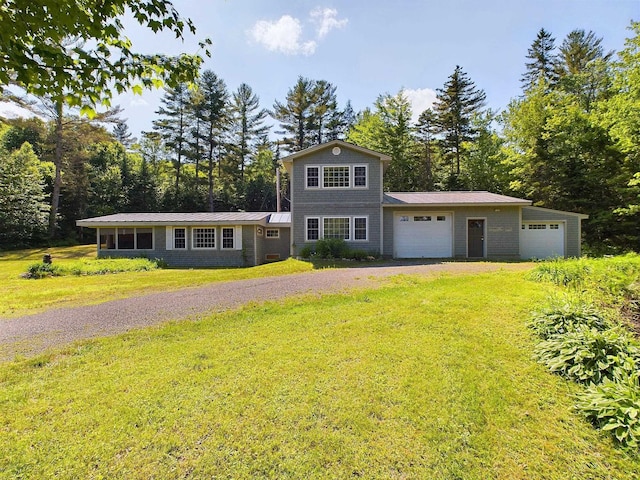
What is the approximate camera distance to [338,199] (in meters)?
15.8

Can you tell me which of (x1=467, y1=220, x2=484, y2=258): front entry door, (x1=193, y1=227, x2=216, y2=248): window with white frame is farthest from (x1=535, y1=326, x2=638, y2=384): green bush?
(x1=193, y1=227, x2=216, y2=248): window with white frame

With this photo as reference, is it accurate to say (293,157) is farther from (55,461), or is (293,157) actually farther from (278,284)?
(55,461)

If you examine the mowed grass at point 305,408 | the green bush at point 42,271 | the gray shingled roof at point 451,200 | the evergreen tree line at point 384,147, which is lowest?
the mowed grass at point 305,408

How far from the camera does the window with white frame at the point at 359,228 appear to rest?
1573 centimetres

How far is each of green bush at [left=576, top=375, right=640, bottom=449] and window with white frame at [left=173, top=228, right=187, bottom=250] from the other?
58.0 feet

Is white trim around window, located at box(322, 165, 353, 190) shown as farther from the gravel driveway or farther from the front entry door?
the gravel driveway

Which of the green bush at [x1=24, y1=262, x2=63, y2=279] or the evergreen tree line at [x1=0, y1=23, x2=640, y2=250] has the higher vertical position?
the evergreen tree line at [x1=0, y1=23, x2=640, y2=250]

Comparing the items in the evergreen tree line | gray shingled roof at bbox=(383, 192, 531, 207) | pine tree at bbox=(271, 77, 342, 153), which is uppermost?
pine tree at bbox=(271, 77, 342, 153)

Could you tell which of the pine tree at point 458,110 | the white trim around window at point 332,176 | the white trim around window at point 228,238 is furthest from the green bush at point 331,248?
the pine tree at point 458,110

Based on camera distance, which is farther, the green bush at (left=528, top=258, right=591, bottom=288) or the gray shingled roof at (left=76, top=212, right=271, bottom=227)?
the gray shingled roof at (left=76, top=212, right=271, bottom=227)

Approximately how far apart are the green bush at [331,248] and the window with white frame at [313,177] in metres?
2.88

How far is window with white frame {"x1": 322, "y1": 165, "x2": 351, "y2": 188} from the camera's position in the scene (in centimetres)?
1591

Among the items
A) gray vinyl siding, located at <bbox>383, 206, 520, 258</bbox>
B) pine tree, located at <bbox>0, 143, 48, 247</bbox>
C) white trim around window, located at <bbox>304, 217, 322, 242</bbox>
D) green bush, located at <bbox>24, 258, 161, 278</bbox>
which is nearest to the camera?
green bush, located at <bbox>24, 258, 161, 278</bbox>

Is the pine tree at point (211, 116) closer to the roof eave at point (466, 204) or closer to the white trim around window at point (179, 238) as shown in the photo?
the white trim around window at point (179, 238)
